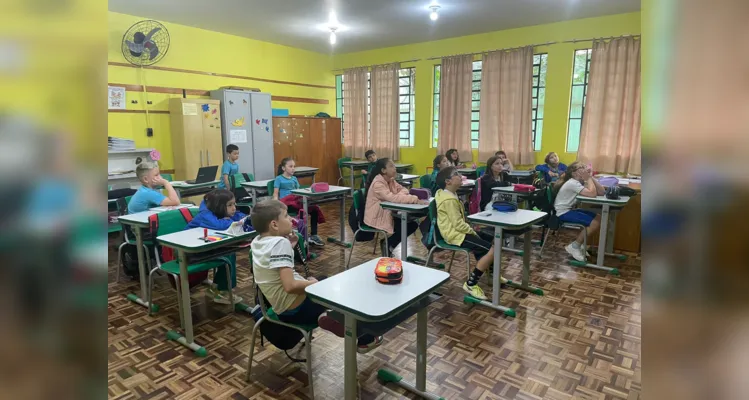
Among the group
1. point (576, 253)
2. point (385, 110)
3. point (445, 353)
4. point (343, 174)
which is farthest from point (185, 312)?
point (343, 174)

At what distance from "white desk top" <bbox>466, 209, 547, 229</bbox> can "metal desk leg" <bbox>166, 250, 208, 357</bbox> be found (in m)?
2.00

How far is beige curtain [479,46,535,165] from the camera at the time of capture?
21.1ft

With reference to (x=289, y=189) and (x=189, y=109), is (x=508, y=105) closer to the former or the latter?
(x=289, y=189)

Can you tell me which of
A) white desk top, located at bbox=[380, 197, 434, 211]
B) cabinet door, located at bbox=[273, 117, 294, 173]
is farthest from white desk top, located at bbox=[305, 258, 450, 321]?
cabinet door, located at bbox=[273, 117, 294, 173]

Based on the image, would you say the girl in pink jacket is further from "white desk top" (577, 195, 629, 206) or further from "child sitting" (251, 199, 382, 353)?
"child sitting" (251, 199, 382, 353)

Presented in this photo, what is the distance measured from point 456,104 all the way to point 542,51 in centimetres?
152

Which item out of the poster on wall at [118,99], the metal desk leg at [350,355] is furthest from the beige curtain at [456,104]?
the metal desk leg at [350,355]

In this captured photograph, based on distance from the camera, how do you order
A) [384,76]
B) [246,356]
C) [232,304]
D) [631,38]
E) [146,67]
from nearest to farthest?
[246,356], [232,304], [631,38], [146,67], [384,76]

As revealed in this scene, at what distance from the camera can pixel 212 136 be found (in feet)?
20.9
